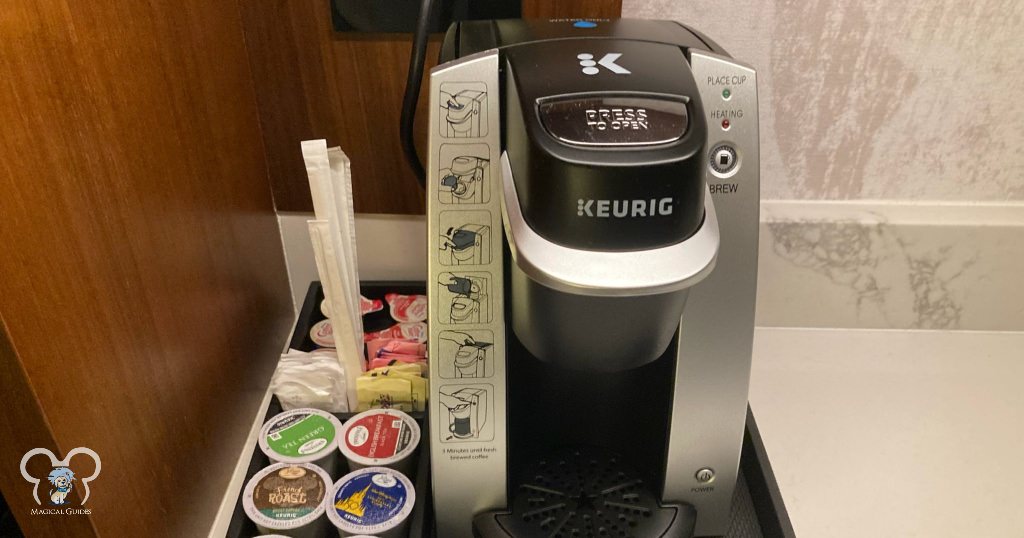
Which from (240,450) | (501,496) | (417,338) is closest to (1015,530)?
(501,496)

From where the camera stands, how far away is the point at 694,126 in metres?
0.43

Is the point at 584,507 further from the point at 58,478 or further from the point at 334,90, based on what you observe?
the point at 334,90

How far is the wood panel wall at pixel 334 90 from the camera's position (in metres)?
0.80

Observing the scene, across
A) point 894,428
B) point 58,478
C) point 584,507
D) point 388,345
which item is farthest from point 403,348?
point 894,428

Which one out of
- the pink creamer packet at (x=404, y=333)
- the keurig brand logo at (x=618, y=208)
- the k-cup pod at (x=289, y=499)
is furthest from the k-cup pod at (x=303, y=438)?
the keurig brand logo at (x=618, y=208)

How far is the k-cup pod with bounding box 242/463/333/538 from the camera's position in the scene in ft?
2.07

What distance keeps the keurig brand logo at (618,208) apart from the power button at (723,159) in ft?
0.46

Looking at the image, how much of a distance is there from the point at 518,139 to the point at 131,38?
0.32 meters

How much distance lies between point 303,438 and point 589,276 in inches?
16.3

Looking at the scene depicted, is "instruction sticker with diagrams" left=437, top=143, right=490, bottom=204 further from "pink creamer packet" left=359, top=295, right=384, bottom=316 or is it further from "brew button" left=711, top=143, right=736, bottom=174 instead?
"pink creamer packet" left=359, top=295, right=384, bottom=316

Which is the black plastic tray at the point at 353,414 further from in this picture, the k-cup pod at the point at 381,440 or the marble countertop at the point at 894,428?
the marble countertop at the point at 894,428

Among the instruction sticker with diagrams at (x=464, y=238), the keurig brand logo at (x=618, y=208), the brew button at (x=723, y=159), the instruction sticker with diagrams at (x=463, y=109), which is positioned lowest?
the instruction sticker with diagrams at (x=464, y=238)

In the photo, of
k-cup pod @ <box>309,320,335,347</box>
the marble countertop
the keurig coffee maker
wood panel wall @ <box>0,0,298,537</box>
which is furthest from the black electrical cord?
the marble countertop

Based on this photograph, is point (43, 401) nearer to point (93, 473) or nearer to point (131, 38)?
point (93, 473)
